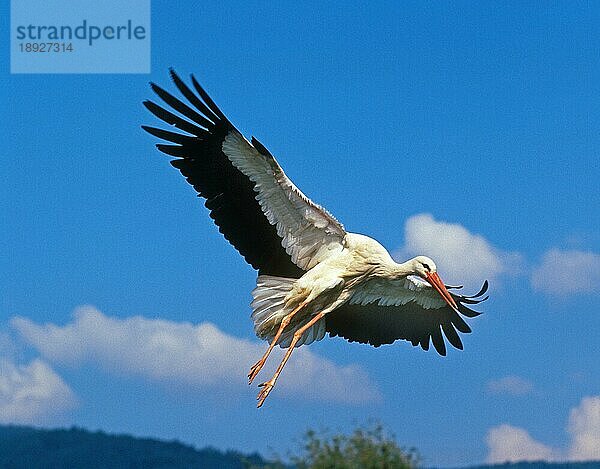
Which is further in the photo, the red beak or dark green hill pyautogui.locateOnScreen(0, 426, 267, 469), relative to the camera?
dark green hill pyautogui.locateOnScreen(0, 426, 267, 469)

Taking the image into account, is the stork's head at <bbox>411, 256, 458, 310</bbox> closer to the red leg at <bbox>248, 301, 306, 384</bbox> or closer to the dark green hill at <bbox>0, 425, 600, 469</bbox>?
the red leg at <bbox>248, 301, 306, 384</bbox>

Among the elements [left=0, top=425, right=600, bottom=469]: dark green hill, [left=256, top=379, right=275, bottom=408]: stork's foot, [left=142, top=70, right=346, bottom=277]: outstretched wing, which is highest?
[left=0, top=425, right=600, bottom=469]: dark green hill

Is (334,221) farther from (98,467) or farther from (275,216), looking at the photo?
(98,467)

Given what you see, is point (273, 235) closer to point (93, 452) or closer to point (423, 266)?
point (423, 266)

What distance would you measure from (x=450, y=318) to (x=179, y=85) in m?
4.50

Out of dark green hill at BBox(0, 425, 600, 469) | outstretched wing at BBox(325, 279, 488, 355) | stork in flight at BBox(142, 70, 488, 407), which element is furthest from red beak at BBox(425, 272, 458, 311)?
dark green hill at BBox(0, 425, 600, 469)

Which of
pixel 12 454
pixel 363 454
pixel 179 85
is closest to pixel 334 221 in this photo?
pixel 179 85

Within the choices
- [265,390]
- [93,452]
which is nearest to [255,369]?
[265,390]

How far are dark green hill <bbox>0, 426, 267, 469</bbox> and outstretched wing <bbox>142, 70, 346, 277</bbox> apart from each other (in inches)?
2998

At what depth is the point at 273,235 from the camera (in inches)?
431

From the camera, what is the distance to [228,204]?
10734 mm

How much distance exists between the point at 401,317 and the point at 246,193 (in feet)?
9.33

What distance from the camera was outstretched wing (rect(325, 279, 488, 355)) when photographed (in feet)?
38.9

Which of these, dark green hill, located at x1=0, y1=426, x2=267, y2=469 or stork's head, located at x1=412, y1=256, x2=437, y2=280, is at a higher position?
dark green hill, located at x1=0, y1=426, x2=267, y2=469
